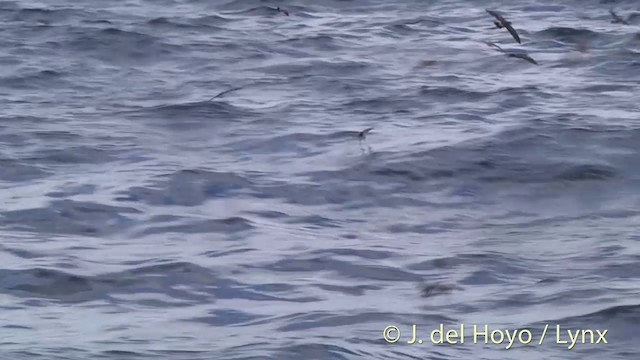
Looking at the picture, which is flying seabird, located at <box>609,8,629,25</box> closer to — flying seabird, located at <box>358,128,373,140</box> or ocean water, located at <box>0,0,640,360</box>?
ocean water, located at <box>0,0,640,360</box>

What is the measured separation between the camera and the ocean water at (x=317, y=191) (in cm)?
633

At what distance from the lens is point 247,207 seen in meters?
8.62

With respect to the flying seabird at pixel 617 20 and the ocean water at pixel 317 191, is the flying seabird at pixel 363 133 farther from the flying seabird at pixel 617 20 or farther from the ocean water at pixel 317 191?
the flying seabird at pixel 617 20

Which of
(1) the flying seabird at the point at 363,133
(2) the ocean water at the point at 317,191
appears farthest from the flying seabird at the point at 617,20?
(1) the flying seabird at the point at 363,133

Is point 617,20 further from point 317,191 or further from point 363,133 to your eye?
point 317,191

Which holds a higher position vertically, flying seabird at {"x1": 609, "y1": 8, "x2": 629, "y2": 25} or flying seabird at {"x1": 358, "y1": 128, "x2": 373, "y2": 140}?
flying seabird at {"x1": 358, "y1": 128, "x2": 373, "y2": 140}

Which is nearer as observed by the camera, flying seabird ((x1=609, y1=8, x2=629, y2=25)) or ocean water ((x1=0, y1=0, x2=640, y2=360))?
ocean water ((x1=0, y1=0, x2=640, y2=360))

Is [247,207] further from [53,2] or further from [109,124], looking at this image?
[53,2]

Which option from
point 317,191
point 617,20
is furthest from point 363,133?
point 617,20

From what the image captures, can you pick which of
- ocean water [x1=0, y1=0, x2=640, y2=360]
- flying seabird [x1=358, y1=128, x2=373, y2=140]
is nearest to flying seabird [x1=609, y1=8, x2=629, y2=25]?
ocean water [x1=0, y1=0, x2=640, y2=360]

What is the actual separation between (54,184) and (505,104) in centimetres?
432

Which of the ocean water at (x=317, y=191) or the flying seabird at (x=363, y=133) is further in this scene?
the flying seabird at (x=363, y=133)

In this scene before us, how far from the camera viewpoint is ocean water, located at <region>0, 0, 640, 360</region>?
20.8 ft

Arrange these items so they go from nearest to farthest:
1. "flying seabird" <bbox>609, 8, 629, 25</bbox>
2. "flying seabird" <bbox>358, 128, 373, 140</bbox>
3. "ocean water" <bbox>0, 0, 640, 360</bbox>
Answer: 1. "ocean water" <bbox>0, 0, 640, 360</bbox>
2. "flying seabird" <bbox>358, 128, 373, 140</bbox>
3. "flying seabird" <bbox>609, 8, 629, 25</bbox>
